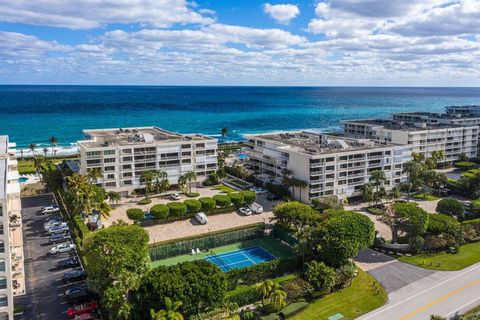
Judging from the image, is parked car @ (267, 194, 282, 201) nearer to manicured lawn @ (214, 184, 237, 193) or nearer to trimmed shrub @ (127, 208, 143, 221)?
manicured lawn @ (214, 184, 237, 193)

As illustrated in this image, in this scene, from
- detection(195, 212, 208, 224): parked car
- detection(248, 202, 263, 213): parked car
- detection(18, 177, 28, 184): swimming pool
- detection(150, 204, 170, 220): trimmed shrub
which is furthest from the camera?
detection(18, 177, 28, 184): swimming pool

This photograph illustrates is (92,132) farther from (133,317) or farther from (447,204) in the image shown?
(447,204)

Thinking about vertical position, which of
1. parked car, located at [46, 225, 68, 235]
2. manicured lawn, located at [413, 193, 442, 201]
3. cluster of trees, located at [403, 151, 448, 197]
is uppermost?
cluster of trees, located at [403, 151, 448, 197]

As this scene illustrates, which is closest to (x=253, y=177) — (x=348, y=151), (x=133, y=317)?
(x=348, y=151)

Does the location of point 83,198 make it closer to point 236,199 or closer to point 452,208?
point 236,199

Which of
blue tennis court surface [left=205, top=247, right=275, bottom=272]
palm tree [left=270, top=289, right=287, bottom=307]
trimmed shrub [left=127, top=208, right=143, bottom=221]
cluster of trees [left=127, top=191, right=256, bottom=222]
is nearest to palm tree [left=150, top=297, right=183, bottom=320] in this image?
palm tree [left=270, top=289, right=287, bottom=307]

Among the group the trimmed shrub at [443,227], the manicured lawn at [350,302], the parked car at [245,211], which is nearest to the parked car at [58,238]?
the parked car at [245,211]

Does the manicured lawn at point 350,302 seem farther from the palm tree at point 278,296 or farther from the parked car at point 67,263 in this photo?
the parked car at point 67,263
